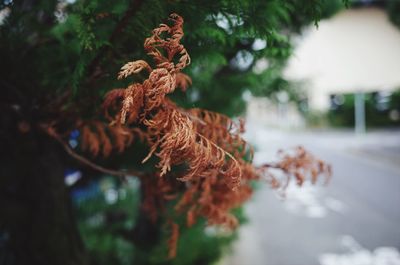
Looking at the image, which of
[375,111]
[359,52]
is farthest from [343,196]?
[375,111]

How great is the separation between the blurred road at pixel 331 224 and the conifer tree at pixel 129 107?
294cm

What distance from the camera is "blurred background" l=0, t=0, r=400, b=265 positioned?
4.49 feet

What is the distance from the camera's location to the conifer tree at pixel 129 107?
99 centimetres

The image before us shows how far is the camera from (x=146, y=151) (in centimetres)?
233

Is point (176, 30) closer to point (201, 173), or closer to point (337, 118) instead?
point (201, 173)

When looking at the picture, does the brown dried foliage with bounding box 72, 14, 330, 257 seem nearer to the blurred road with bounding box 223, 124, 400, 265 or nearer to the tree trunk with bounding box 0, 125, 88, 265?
the tree trunk with bounding box 0, 125, 88, 265

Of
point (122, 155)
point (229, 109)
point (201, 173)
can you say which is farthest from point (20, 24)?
point (229, 109)

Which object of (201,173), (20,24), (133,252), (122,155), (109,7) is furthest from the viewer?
(133,252)

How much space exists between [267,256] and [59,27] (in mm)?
5118

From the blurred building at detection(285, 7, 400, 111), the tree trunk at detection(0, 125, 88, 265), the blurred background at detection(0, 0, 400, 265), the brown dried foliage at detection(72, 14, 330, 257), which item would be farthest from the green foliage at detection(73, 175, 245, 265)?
the blurred building at detection(285, 7, 400, 111)

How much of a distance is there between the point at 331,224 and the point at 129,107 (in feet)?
23.2

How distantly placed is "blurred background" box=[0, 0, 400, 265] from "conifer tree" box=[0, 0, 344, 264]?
0.01 metres

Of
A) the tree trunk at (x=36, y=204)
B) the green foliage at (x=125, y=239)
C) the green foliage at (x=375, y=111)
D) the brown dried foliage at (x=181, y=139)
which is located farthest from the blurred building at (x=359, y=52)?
the brown dried foliage at (x=181, y=139)

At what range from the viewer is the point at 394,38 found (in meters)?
24.2
